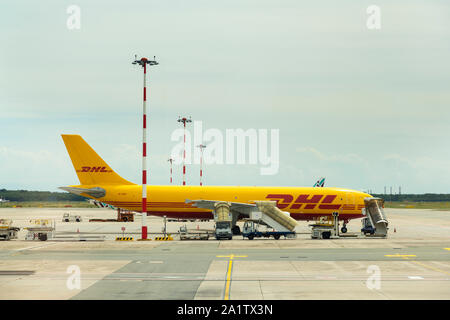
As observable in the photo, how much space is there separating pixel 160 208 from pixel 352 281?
116 ft

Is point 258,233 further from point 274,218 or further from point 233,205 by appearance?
point 233,205

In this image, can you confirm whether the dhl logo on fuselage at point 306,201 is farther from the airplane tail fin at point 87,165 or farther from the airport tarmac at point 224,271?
the airplane tail fin at point 87,165

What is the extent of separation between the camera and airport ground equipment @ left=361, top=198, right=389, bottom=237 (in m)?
50.3

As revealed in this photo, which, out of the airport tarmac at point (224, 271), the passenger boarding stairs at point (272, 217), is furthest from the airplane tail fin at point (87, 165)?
the passenger boarding stairs at point (272, 217)

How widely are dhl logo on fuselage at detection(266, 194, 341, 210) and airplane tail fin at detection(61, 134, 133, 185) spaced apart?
1840 cm

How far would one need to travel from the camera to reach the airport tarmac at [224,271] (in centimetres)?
2025

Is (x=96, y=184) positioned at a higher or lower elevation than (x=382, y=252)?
higher

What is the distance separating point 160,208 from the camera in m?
55.8

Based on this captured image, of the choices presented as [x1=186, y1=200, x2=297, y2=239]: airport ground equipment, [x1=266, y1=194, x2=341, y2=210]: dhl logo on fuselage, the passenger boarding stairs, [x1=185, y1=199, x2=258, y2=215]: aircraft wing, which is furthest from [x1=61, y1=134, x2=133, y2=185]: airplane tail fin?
[x1=266, y1=194, x2=341, y2=210]: dhl logo on fuselage

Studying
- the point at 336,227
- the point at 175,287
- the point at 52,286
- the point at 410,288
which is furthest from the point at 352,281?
the point at 336,227

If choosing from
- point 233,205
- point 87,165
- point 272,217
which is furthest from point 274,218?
point 87,165

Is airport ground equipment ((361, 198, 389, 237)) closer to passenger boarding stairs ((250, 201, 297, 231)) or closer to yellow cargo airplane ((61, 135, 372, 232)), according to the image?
yellow cargo airplane ((61, 135, 372, 232))
